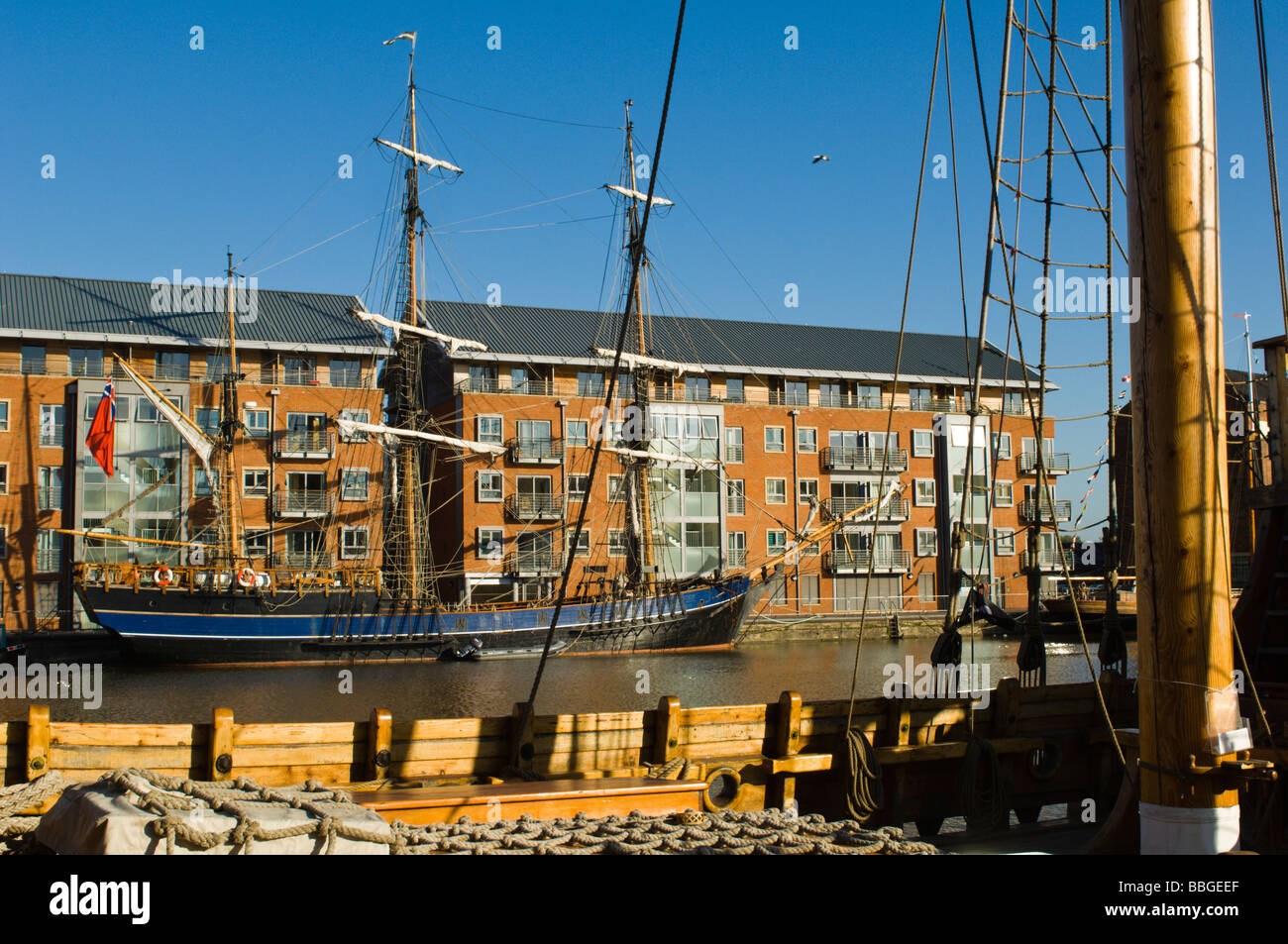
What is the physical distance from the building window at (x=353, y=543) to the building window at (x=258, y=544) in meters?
3.48

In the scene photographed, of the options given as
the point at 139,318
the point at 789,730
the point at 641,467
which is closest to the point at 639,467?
the point at 641,467

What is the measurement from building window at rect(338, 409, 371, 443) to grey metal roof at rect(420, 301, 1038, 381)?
8.17 metres

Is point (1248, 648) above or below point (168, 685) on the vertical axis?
above

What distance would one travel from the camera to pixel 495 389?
60156 millimetres

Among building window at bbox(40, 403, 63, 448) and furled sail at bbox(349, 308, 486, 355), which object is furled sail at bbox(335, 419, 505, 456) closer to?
furled sail at bbox(349, 308, 486, 355)

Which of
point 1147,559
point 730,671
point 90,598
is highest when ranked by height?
point 1147,559

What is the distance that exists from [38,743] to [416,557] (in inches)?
1705

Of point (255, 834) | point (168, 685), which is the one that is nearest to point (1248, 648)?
point (255, 834)

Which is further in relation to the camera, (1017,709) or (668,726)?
(1017,709)

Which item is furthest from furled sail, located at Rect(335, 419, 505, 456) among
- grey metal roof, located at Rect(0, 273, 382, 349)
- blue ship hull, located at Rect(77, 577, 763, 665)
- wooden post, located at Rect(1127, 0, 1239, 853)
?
wooden post, located at Rect(1127, 0, 1239, 853)

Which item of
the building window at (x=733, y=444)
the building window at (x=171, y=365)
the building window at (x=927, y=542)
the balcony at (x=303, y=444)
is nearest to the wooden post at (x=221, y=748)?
the balcony at (x=303, y=444)

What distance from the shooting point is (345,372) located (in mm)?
58938
